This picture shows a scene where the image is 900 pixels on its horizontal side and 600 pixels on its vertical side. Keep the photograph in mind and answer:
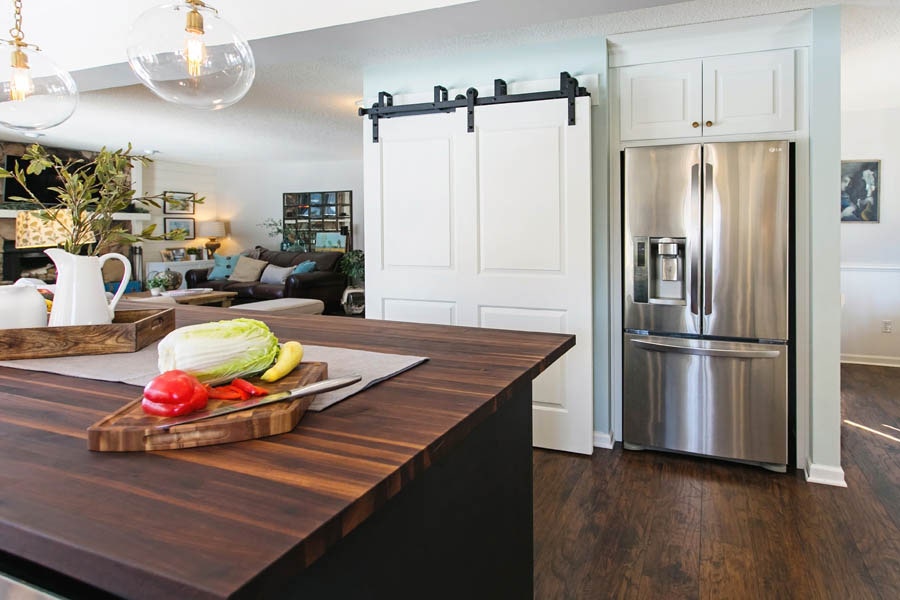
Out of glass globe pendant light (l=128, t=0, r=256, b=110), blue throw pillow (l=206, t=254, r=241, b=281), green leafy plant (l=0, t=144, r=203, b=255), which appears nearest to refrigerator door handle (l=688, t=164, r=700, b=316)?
glass globe pendant light (l=128, t=0, r=256, b=110)

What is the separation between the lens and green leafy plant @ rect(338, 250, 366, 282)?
329 inches

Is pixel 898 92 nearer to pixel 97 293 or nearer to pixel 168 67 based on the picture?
pixel 168 67

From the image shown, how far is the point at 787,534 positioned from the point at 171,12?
2.73 metres

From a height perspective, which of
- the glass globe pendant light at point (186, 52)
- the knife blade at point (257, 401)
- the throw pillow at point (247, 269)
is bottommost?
the knife blade at point (257, 401)

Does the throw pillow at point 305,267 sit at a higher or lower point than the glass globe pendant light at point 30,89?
lower

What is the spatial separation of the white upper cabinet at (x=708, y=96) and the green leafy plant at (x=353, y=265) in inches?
222

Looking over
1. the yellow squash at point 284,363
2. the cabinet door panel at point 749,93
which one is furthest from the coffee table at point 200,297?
the yellow squash at point 284,363

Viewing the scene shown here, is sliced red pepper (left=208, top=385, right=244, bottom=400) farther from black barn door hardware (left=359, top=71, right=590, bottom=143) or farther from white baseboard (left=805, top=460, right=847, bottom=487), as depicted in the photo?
white baseboard (left=805, top=460, right=847, bottom=487)

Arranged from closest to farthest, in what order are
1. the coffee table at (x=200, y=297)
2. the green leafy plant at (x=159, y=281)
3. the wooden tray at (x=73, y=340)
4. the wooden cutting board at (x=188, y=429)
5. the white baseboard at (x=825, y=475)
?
the wooden cutting board at (x=188, y=429)
the wooden tray at (x=73, y=340)
the white baseboard at (x=825, y=475)
the coffee table at (x=200, y=297)
the green leafy plant at (x=159, y=281)

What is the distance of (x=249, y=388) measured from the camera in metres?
0.93

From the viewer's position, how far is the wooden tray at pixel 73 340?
1320 millimetres

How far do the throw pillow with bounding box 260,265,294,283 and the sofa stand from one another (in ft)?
0.26

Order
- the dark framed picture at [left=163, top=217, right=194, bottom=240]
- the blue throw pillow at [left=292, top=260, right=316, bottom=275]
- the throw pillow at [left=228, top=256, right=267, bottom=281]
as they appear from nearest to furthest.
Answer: the blue throw pillow at [left=292, top=260, right=316, bottom=275], the throw pillow at [left=228, top=256, right=267, bottom=281], the dark framed picture at [left=163, top=217, right=194, bottom=240]

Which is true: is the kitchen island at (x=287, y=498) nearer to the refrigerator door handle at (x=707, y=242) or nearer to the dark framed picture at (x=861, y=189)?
the refrigerator door handle at (x=707, y=242)
